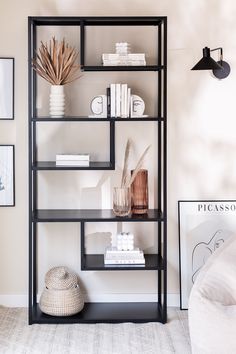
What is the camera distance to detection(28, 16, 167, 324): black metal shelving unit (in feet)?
11.4

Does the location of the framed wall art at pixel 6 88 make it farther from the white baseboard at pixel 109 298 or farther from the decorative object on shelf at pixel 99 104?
the white baseboard at pixel 109 298

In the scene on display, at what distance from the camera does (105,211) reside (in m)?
3.73

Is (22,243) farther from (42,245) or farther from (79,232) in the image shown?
(79,232)

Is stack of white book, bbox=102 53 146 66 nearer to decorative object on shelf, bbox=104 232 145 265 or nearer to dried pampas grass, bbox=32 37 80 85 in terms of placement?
dried pampas grass, bbox=32 37 80 85

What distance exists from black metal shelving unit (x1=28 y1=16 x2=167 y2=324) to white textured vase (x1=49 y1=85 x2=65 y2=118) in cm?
6

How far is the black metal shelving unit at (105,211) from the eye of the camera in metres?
3.46

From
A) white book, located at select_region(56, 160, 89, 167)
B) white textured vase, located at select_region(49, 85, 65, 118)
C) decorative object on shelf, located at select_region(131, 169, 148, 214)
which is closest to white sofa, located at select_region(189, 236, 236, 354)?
decorative object on shelf, located at select_region(131, 169, 148, 214)

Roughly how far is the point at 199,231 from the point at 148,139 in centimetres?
72

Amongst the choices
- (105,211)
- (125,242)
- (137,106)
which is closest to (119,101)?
(137,106)

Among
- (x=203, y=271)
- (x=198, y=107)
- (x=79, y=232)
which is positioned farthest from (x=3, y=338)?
(x=198, y=107)

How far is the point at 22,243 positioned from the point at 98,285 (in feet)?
1.94

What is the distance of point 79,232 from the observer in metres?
3.81

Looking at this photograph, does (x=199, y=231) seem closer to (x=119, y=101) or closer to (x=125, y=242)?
(x=125, y=242)

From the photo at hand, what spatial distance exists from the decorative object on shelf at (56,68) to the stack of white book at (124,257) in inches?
36.7
